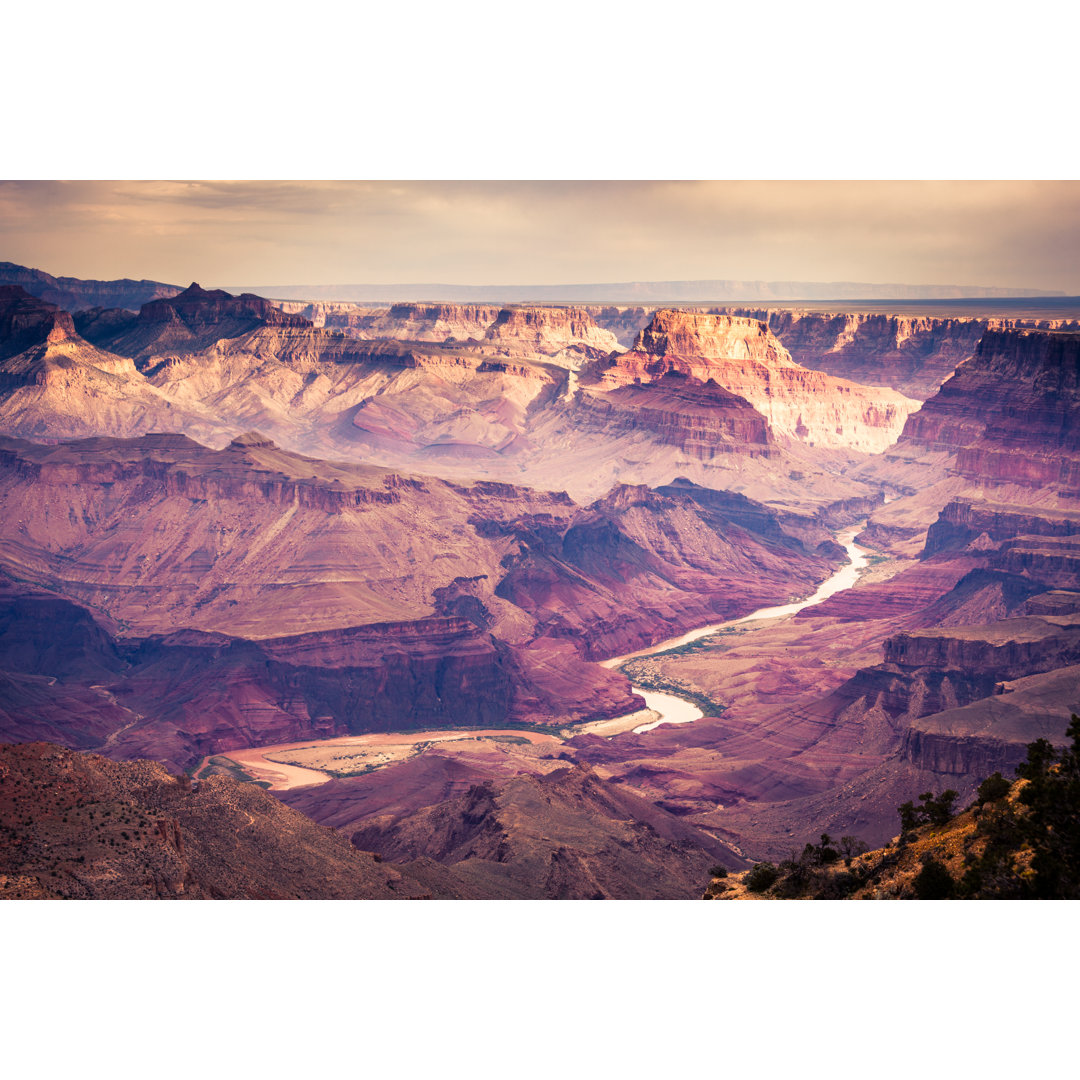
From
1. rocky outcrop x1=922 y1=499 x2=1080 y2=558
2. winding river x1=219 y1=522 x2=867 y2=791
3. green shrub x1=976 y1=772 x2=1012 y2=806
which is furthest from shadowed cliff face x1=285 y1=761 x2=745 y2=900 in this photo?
rocky outcrop x1=922 y1=499 x2=1080 y2=558

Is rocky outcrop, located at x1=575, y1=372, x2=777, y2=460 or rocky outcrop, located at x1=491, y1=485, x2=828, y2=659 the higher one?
rocky outcrop, located at x1=575, y1=372, x2=777, y2=460

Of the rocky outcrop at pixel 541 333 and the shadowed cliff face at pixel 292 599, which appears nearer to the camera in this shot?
the shadowed cliff face at pixel 292 599

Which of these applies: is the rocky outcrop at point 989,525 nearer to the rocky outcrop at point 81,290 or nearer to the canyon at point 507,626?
the canyon at point 507,626

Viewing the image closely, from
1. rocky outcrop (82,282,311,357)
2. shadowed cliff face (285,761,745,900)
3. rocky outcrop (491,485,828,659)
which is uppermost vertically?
rocky outcrop (82,282,311,357)

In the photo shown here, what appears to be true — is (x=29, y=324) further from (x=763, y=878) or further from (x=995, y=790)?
(x=995, y=790)

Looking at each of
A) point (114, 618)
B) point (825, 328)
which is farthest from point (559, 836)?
point (825, 328)

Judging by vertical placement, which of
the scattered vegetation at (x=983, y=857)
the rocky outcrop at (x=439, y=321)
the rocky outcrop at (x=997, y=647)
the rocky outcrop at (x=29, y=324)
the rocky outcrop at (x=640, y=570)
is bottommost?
the scattered vegetation at (x=983, y=857)

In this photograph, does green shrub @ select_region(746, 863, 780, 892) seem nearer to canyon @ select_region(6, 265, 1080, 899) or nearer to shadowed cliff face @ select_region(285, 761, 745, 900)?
shadowed cliff face @ select_region(285, 761, 745, 900)

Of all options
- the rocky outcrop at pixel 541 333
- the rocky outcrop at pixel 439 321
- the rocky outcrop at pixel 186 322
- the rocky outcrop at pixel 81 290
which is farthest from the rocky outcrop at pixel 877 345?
the rocky outcrop at pixel 81 290

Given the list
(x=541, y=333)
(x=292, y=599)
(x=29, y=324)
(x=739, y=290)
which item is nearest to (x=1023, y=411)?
(x=739, y=290)
